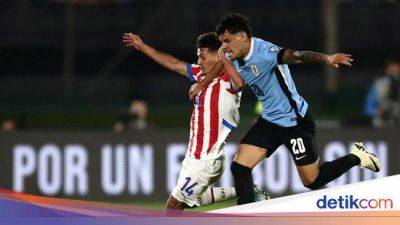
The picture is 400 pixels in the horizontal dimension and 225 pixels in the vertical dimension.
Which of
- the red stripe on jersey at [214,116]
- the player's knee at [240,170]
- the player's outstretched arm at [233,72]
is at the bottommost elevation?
the player's knee at [240,170]

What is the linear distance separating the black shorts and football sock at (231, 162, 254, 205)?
0.79 feet

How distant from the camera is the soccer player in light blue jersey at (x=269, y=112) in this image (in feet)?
29.1

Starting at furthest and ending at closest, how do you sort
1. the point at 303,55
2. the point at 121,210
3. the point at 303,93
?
the point at 303,93 → the point at 303,55 → the point at 121,210

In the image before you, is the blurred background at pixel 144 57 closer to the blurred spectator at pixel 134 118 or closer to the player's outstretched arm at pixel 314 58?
the blurred spectator at pixel 134 118

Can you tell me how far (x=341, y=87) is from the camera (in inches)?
762

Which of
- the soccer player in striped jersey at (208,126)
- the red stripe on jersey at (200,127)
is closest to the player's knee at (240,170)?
the soccer player in striped jersey at (208,126)

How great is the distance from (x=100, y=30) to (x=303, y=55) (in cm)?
1306

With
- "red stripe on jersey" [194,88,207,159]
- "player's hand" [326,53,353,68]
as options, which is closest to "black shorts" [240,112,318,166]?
"red stripe on jersey" [194,88,207,159]

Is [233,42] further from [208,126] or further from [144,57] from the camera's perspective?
[144,57]

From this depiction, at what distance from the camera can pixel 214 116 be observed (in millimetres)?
9227

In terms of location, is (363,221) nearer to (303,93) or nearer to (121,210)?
(121,210)

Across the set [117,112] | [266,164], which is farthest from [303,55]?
[117,112]

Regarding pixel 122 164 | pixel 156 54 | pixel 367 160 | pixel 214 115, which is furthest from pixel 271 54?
pixel 122 164

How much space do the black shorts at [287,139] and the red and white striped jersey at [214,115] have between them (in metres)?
0.20
